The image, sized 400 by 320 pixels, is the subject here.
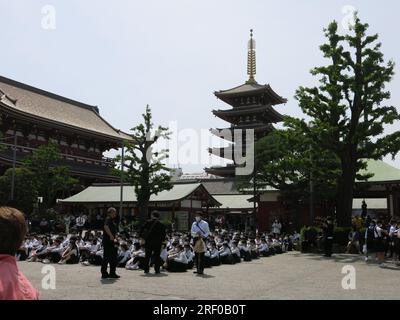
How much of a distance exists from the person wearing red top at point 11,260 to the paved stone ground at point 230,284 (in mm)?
5584

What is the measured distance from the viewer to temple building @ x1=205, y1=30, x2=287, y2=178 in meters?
49.4

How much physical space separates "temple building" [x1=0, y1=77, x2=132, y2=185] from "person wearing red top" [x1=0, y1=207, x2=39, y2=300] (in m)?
30.3

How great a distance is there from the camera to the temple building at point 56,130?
32.5 meters

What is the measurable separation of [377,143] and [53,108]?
31.3 m

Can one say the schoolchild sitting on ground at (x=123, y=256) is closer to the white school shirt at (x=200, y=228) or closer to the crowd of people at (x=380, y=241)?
the white school shirt at (x=200, y=228)

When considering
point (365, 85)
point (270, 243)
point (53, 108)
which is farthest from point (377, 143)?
point (53, 108)

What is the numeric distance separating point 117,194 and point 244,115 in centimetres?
2194

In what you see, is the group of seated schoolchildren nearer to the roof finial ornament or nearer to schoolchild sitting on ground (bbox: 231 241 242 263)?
schoolchild sitting on ground (bbox: 231 241 242 263)

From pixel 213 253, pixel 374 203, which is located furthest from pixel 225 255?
pixel 374 203

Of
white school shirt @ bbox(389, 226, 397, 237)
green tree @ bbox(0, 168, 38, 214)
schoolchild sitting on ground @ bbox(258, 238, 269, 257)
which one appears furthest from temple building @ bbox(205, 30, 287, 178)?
white school shirt @ bbox(389, 226, 397, 237)

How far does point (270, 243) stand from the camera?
19.9 meters
